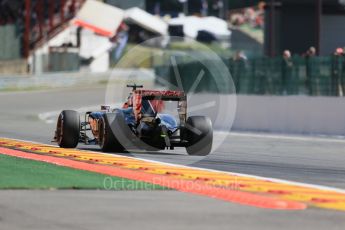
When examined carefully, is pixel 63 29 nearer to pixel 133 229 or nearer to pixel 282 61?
pixel 282 61

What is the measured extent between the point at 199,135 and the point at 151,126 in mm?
928

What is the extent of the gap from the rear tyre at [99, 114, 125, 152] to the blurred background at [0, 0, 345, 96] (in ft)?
7.22

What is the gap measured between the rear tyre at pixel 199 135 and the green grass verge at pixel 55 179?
338 cm

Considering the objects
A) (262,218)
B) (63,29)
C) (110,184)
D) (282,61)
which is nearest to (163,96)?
(110,184)

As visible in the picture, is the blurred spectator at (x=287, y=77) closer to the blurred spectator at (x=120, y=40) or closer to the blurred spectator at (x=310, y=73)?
the blurred spectator at (x=310, y=73)

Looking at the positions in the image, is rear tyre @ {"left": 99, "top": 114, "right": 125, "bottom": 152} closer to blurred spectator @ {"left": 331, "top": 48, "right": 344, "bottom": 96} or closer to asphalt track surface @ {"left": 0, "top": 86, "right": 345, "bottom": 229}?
asphalt track surface @ {"left": 0, "top": 86, "right": 345, "bottom": 229}

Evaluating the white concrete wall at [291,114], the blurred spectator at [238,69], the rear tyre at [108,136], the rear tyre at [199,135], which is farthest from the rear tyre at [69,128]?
the blurred spectator at [238,69]

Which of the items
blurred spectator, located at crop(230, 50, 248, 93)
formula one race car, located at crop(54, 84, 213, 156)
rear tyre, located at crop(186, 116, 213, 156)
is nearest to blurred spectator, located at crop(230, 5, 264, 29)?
blurred spectator, located at crop(230, 50, 248, 93)

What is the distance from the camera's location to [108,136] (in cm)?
1750

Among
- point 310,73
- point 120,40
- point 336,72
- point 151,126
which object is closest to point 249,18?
point 120,40

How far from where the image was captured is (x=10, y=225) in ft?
30.1

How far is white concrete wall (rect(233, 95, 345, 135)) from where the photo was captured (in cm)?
2617

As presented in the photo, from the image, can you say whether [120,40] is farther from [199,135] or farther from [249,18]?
[199,135]

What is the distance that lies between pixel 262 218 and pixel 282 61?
18178 mm
